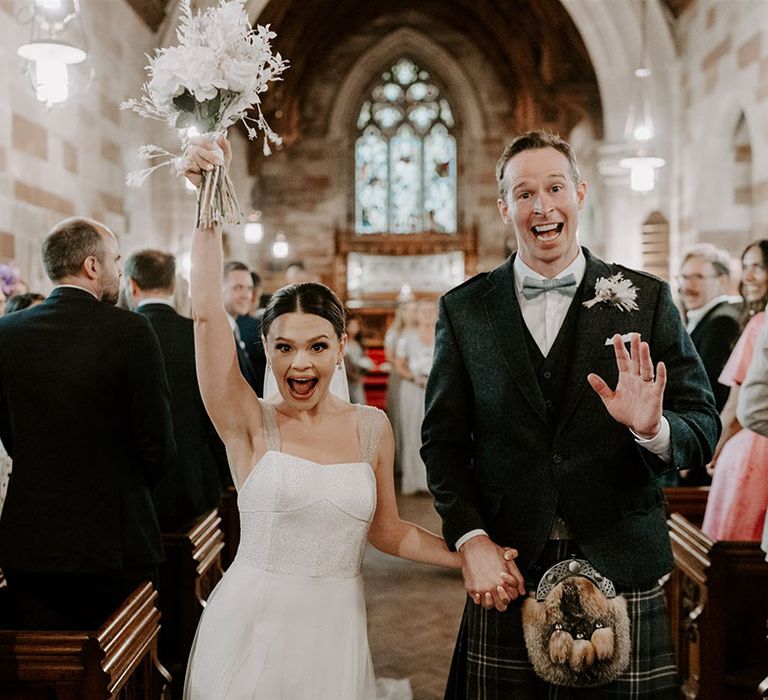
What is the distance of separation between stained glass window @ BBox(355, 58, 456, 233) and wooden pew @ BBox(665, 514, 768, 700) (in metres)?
12.4

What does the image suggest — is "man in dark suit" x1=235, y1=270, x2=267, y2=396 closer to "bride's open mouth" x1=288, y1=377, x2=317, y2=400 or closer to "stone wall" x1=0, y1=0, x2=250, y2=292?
A: "stone wall" x1=0, y1=0, x2=250, y2=292

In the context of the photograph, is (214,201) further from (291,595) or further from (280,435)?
(291,595)

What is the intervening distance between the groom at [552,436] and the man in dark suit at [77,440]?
42.6 inches

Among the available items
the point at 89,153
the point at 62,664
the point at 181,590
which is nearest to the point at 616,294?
the point at 62,664

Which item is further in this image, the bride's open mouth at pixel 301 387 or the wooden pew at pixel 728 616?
the wooden pew at pixel 728 616

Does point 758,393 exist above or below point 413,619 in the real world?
above

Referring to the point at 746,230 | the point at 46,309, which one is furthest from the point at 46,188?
the point at 746,230

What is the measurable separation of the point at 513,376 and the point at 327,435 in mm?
494

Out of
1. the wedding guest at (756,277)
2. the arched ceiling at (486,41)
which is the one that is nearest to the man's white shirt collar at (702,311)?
the wedding guest at (756,277)

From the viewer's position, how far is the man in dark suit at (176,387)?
3453mm

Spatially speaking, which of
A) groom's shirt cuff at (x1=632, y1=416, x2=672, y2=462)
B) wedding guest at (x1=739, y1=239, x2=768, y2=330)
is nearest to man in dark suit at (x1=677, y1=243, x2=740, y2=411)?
wedding guest at (x1=739, y1=239, x2=768, y2=330)

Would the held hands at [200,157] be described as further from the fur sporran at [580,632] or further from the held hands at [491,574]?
the fur sporran at [580,632]

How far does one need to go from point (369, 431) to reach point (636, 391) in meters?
0.69

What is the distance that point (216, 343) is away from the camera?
6.28 ft
